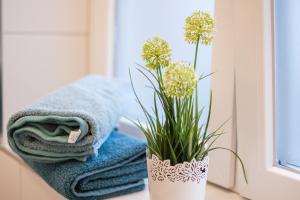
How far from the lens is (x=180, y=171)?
662mm

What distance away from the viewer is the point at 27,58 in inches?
44.2

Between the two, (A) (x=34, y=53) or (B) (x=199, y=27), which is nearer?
(B) (x=199, y=27)

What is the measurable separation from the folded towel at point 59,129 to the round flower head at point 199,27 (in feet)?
0.87

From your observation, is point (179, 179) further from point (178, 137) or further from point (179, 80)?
point (179, 80)

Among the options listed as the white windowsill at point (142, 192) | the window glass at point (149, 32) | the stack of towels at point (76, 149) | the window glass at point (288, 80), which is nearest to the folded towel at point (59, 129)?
the stack of towels at point (76, 149)

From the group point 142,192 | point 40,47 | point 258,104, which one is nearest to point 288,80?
point 258,104

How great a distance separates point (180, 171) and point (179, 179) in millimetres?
14

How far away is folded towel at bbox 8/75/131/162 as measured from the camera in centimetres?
76

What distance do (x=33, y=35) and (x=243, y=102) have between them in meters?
0.67

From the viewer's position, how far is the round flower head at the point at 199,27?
→ 64cm

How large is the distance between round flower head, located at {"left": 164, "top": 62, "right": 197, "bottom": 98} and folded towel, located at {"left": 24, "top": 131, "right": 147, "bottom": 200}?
0.27 metres

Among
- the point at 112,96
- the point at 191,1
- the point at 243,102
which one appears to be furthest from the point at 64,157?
the point at 191,1

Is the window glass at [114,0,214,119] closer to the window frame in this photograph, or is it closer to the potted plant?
the window frame

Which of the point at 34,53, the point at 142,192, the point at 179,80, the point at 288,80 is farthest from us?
the point at 34,53
